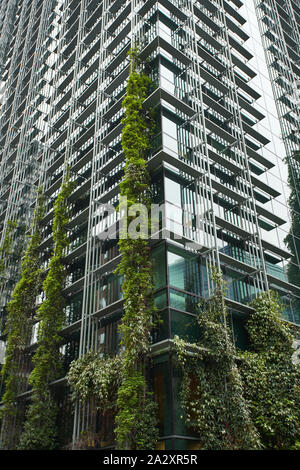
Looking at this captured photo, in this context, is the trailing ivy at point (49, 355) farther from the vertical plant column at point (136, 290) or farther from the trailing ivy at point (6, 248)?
the trailing ivy at point (6, 248)

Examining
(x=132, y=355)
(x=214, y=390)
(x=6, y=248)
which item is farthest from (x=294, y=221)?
(x=6, y=248)

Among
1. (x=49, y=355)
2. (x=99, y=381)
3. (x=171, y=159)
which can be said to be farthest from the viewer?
(x=49, y=355)

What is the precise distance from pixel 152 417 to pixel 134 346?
2.54 metres

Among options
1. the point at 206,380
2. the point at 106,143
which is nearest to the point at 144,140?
the point at 106,143

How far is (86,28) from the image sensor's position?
34.0 meters

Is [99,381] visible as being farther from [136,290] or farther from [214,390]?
[214,390]

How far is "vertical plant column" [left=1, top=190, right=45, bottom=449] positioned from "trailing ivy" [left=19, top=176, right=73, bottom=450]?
1.72 meters

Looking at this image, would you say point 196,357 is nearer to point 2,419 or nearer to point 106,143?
point 2,419

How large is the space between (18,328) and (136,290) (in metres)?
10.6

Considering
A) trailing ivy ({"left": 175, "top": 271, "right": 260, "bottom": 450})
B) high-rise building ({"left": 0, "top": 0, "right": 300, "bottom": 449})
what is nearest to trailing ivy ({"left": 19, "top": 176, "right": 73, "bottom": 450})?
high-rise building ({"left": 0, "top": 0, "right": 300, "bottom": 449})

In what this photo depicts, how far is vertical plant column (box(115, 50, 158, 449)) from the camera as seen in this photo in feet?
52.3

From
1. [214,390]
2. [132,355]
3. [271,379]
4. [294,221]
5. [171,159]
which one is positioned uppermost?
[294,221]

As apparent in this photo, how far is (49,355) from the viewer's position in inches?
882

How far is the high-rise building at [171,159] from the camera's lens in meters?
20.3
